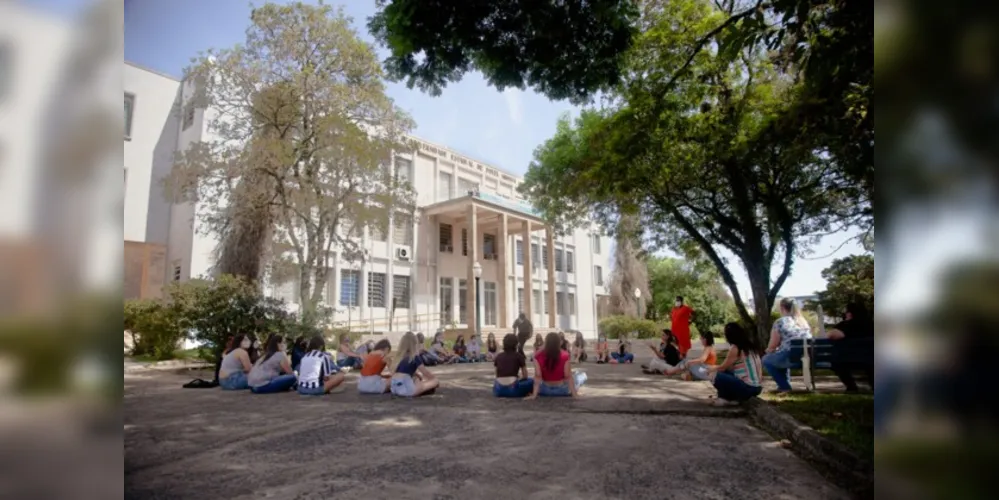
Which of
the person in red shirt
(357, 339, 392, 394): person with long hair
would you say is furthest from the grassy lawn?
(357, 339, 392, 394): person with long hair

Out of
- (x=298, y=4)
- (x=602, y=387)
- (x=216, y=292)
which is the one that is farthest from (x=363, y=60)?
(x=602, y=387)

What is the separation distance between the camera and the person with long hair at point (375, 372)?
777cm

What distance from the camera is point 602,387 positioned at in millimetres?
8344

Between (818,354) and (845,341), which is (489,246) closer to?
(818,354)

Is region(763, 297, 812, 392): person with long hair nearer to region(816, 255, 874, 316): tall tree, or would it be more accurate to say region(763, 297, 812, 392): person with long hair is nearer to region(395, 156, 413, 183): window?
region(816, 255, 874, 316): tall tree

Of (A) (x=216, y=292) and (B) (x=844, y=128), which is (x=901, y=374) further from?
(A) (x=216, y=292)

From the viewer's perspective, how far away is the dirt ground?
3.08m

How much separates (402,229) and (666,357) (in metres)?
6.27

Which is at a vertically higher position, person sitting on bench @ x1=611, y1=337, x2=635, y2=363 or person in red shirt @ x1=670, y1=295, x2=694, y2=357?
person in red shirt @ x1=670, y1=295, x2=694, y2=357

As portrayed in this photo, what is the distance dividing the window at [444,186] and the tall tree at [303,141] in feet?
3.14

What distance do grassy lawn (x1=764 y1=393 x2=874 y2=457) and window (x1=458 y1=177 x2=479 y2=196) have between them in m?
5.66

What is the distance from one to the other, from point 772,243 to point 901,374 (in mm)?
6890

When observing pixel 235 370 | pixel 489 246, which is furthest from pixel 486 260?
pixel 235 370

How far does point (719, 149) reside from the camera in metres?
7.38
